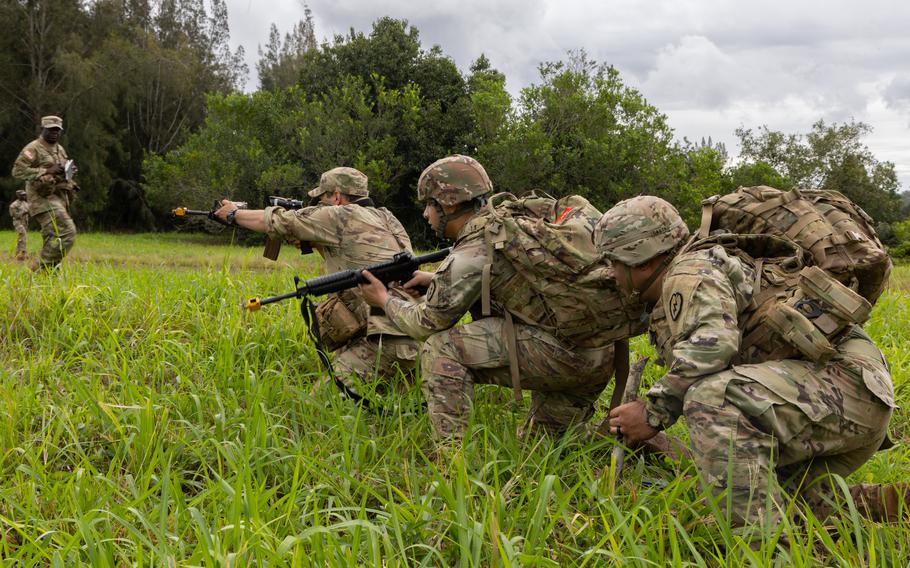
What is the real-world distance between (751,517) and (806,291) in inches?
30.6

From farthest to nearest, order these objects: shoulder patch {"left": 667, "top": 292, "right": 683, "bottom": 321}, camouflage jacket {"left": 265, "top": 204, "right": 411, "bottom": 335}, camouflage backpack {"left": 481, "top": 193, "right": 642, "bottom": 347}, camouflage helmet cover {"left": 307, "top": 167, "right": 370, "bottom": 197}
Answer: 1. camouflage helmet cover {"left": 307, "top": 167, "right": 370, "bottom": 197}
2. camouflage jacket {"left": 265, "top": 204, "right": 411, "bottom": 335}
3. camouflage backpack {"left": 481, "top": 193, "right": 642, "bottom": 347}
4. shoulder patch {"left": 667, "top": 292, "right": 683, "bottom": 321}

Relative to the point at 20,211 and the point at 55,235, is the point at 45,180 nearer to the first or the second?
the point at 55,235

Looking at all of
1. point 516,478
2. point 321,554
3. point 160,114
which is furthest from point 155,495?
point 160,114

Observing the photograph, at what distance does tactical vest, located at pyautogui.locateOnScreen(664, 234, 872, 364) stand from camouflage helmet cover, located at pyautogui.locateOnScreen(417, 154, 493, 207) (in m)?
1.21

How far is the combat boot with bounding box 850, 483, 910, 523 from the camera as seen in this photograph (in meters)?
2.70

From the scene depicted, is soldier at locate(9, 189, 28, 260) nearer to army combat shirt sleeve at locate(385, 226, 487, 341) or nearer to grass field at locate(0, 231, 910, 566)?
grass field at locate(0, 231, 910, 566)

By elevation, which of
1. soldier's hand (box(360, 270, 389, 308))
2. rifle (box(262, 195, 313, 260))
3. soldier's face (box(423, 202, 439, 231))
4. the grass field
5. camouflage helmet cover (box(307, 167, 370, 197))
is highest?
camouflage helmet cover (box(307, 167, 370, 197))

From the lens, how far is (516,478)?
106 inches

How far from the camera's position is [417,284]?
4020 mm

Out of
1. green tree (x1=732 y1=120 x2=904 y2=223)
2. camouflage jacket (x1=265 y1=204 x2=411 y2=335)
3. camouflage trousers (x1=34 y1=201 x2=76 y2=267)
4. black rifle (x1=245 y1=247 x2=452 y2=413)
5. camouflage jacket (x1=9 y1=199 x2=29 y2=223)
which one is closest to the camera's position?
black rifle (x1=245 y1=247 x2=452 y2=413)

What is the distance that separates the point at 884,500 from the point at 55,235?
7683 millimetres

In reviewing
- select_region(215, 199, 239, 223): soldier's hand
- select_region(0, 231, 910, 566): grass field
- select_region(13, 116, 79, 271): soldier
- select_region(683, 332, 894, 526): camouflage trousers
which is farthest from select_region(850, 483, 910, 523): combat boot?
select_region(13, 116, 79, 271): soldier

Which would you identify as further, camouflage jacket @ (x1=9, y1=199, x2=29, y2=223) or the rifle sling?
camouflage jacket @ (x1=9, y1=199, x2=29, y2=223)

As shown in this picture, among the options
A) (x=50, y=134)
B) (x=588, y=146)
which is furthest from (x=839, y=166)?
(x=50, y=134)
